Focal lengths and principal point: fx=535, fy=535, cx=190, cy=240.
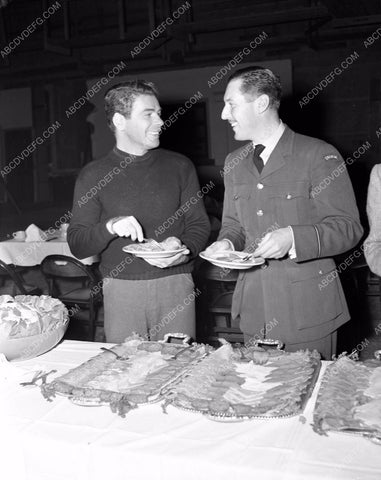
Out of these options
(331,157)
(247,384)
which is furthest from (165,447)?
(331,157)

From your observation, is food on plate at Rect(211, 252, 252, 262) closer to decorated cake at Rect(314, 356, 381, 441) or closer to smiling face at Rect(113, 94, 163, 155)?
decorated cake at Rect(314, 356, 381, 441)

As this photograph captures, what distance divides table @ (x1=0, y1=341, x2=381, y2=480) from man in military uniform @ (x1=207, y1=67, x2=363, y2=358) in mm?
834

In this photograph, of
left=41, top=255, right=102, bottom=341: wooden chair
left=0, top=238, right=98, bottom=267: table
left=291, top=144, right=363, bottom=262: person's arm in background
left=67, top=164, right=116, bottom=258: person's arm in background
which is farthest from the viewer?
left=0, top=238, right=98, bottom=267: table

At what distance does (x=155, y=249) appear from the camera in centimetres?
238

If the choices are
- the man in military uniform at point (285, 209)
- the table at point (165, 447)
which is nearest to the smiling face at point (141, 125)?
the man in military uniform at point (285, 209)

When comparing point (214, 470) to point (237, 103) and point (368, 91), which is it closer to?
point (237, 103)

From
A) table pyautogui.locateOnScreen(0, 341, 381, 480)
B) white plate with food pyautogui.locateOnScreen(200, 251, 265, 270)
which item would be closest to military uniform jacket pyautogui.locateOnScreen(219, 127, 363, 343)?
white plate with food pyautogui.locateOnScreen(200, 251, 265, 270)

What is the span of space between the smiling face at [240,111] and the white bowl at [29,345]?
117 cm

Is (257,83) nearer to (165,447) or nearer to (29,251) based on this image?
(165,447)

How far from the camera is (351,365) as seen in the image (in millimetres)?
1690

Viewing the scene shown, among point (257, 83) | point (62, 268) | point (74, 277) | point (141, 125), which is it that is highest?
point (257, 83)

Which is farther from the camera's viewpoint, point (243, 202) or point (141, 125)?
point (141, 125)

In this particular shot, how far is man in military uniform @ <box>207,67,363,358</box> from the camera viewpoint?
230 centimetres

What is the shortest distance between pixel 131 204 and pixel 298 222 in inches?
33.6
